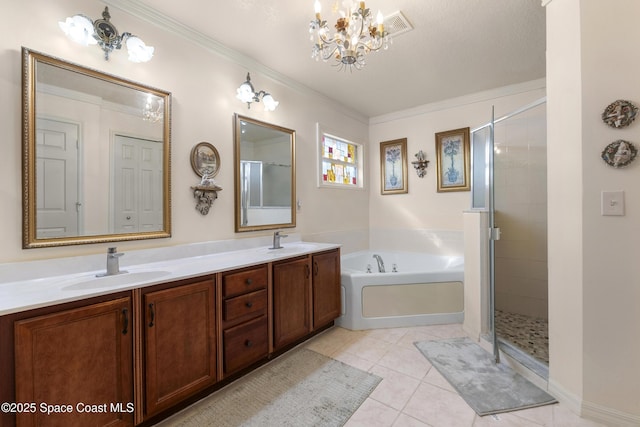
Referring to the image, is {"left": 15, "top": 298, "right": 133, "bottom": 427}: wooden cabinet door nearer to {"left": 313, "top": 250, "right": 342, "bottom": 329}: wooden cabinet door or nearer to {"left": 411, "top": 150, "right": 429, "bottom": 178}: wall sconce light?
{"left": 313, "top": 250, "right": 342, "bottom": 329}: wooden cabinet door

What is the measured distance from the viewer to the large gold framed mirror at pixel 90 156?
4.91ft

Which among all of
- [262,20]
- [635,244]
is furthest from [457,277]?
[262,20]

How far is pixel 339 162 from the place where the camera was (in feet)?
12.5

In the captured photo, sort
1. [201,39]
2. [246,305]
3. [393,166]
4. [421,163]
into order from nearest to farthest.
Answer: [246,305] → [201,39] → [421,163] → [393,166]

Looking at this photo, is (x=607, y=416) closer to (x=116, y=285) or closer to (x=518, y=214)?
(x=518, y=214)

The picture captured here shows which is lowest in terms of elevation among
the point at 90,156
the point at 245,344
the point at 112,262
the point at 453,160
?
the point at 245,344

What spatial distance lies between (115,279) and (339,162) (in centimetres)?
285

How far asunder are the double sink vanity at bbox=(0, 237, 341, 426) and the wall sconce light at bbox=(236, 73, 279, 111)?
54.1 inches

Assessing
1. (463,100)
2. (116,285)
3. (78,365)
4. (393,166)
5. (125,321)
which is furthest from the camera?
(393,166)

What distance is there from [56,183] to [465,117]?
158 inches

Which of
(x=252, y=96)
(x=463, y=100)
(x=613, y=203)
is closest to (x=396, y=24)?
(x=252, y=96)

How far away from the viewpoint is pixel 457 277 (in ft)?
9.42

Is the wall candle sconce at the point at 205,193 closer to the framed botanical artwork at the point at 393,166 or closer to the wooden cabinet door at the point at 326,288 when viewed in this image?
the wooden cabinet door at the point at 326,288

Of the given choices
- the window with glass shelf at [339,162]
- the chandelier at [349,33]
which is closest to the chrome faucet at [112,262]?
the chandelier at [349,33]
